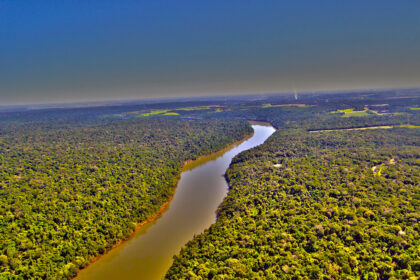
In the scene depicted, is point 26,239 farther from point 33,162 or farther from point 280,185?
point 280,185

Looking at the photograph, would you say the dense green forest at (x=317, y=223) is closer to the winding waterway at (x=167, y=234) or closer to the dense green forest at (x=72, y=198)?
the winding waterway at (x=167, y=234)

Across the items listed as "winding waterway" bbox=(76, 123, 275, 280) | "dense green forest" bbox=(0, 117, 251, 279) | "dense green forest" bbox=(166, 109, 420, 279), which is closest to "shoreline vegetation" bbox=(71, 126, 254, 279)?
"winding waterway" bbox=(76, 123, 275, 280)

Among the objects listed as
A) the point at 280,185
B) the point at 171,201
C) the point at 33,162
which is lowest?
the point at 171,201

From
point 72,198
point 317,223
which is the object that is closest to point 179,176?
point 72,198

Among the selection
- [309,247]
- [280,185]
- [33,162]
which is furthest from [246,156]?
[33,162]

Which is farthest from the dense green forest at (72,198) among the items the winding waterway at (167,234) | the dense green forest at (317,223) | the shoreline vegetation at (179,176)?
the dense green forest at (317,223)

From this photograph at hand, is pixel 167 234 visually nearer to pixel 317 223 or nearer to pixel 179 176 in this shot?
pixel 179 176

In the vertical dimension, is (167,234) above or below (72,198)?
below
